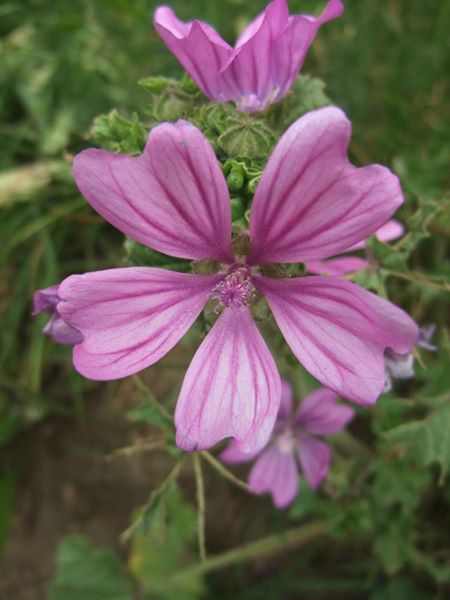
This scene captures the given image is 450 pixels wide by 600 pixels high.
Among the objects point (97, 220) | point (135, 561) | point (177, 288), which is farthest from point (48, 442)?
point (177, 288)

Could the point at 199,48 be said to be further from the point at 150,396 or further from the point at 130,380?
the point at 130,380

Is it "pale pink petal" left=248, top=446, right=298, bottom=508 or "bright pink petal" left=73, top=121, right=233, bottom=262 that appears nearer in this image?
"bright pink petal" left=73, top=121, right=233, bottom=262

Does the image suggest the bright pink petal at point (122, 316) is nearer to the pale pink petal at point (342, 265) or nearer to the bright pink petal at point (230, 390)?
the bright pink petal at point (230, 390)

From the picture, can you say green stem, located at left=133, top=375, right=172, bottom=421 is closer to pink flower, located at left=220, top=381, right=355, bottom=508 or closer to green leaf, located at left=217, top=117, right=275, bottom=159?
pink flower, located at left=220, top=381, right=355, bottom=508

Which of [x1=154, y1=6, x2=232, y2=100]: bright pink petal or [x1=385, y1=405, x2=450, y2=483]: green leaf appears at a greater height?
[x1=154, y1=6, x2=232, y2=100]: bright pink petal

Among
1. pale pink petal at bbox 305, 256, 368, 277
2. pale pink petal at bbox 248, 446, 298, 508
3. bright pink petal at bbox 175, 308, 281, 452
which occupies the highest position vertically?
bright pink petal at bbox 175, 308, 281, 452

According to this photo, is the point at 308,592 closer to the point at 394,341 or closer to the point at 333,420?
the point at 333,420

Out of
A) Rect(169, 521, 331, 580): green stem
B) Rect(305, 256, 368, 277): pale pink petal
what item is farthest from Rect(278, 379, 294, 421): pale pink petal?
Rect(305, 256, 368, 277): pale pink petal
